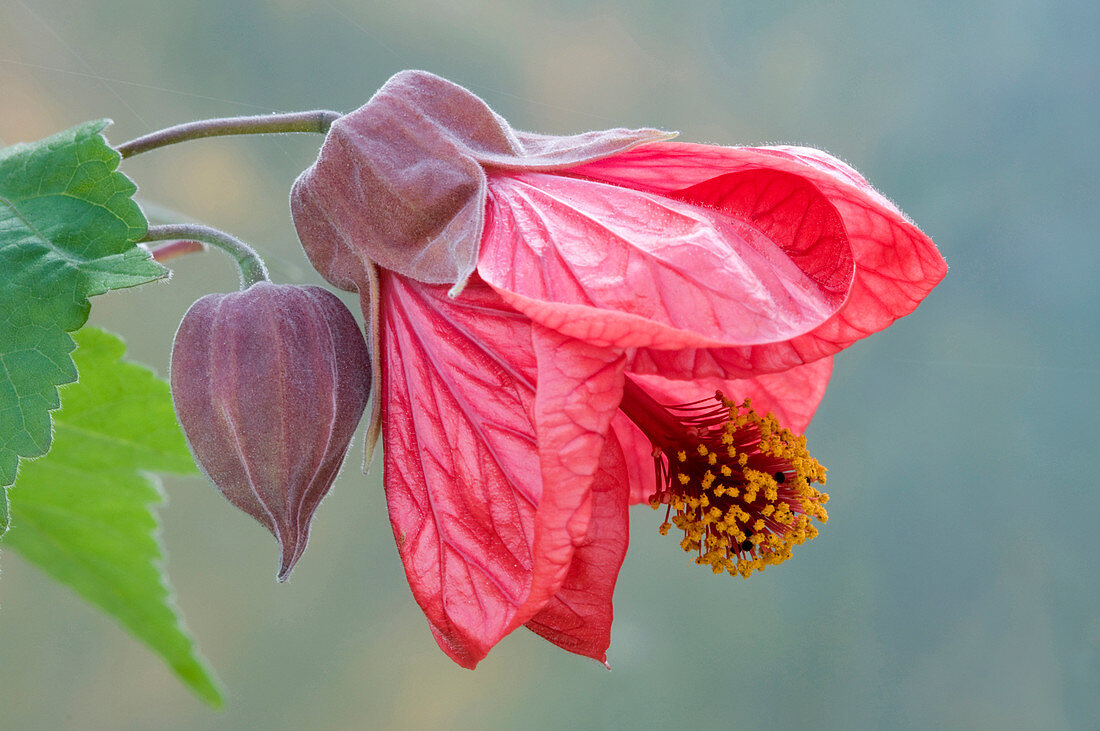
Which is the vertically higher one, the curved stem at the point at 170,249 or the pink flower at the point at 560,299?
the pink flower at the point at 560,299

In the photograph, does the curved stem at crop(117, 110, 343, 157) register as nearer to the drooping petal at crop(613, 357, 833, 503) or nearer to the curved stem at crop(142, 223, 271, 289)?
the curved stem at crop(142, 223, 271, 289)

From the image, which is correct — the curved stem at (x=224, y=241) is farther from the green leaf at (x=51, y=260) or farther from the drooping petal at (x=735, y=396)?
the drooping petal at (x=735, y=396)

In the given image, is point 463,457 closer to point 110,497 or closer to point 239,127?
point 239,127

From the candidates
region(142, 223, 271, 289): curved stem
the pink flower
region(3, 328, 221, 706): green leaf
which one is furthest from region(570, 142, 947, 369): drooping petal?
region(3, 328, 221, 706): green leaf

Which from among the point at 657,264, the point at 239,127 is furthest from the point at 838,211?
the point at 239,127

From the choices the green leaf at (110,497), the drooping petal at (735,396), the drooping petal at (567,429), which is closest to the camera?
the drooping petal at (567,429)

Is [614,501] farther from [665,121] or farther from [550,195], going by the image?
[665,121]

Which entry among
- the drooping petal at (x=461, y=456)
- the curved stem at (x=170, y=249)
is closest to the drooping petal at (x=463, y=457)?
the drooping petal at (x=461, y=456)
